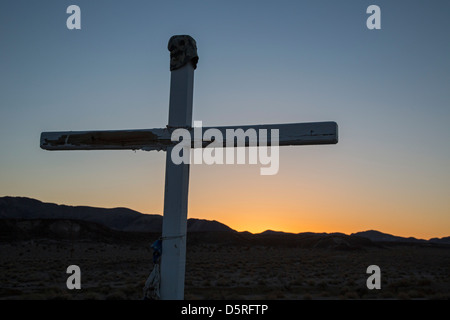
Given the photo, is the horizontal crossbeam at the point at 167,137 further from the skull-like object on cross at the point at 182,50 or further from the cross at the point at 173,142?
the skull-like object on cross at the point at 182,50

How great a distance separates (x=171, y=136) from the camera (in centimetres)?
320

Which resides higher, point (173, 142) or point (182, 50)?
point (182, 50)

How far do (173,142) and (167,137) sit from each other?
6 centimetres

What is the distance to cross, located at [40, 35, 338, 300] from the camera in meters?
3.02

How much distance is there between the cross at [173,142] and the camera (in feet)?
9.91

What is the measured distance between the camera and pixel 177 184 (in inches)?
123

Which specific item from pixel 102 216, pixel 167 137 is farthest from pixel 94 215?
pixel 167 137

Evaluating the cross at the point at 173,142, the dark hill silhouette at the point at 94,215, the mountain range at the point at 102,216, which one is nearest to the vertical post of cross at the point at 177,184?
the cross at the point at 173,142

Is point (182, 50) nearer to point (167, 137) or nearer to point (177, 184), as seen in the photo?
point (167, 137)

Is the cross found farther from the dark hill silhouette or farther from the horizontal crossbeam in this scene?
the dark hill silhouette
